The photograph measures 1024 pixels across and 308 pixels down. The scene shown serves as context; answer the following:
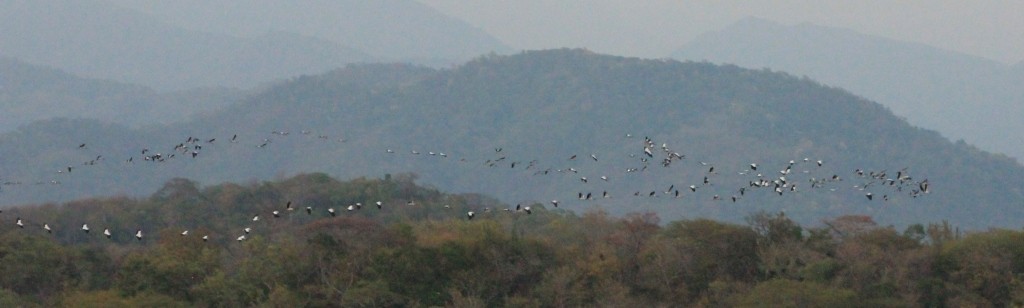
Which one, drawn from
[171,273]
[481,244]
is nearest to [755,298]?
[481,244]

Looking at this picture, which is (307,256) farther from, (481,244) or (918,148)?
(918,148)

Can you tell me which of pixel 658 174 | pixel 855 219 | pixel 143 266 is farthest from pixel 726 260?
pixel 658 174

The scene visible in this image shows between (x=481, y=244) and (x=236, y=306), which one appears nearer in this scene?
(x=236, y=306)

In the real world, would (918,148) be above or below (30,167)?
above

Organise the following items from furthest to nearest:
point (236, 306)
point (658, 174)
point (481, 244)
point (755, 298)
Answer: point (658, 174) < point (481, 244) < point (236, 306) < point (755, 298)

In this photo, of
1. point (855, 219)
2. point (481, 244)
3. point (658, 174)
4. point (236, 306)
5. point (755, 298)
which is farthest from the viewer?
point (658, 174)

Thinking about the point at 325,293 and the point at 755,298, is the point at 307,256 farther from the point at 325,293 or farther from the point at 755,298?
the point at 755,298
